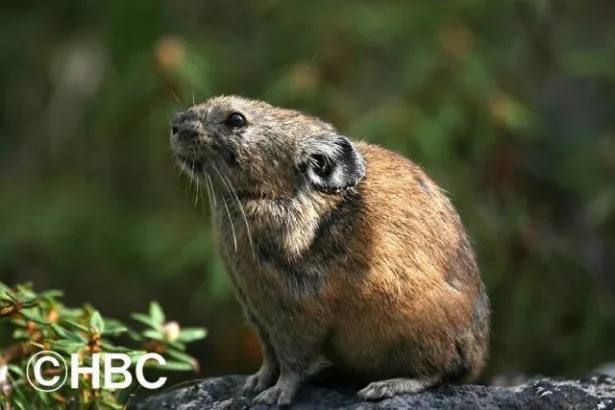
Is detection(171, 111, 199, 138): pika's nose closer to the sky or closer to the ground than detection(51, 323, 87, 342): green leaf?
closer to the sky

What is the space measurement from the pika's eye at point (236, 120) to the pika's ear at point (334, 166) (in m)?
0.40

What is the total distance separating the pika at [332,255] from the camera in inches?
233

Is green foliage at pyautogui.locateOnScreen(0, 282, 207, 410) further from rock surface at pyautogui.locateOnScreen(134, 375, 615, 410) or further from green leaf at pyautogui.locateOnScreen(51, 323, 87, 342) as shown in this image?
rock surface at pyautogui.locateOnScreen(134, 375, 615, 410)

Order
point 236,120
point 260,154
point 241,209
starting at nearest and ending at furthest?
point 241,209, point 260,154, point 236,120

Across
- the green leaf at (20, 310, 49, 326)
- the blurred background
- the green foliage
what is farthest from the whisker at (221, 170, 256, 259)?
the blurred background

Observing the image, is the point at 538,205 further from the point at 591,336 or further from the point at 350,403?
the point at 350,403

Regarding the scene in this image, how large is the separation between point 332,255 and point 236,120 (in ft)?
3.01

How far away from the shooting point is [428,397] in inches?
231

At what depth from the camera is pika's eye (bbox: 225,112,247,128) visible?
6293 mm

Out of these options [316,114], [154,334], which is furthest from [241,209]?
[316,114]

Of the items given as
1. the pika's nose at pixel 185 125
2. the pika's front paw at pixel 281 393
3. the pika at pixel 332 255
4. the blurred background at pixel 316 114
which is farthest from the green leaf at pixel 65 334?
the blurred background at pixel 316 114

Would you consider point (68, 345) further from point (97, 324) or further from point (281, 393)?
point (281, 393)

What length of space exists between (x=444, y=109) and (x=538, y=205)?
142cm

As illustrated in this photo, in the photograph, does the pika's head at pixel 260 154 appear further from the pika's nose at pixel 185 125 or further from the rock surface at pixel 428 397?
the rock surface at pixel 428 397
